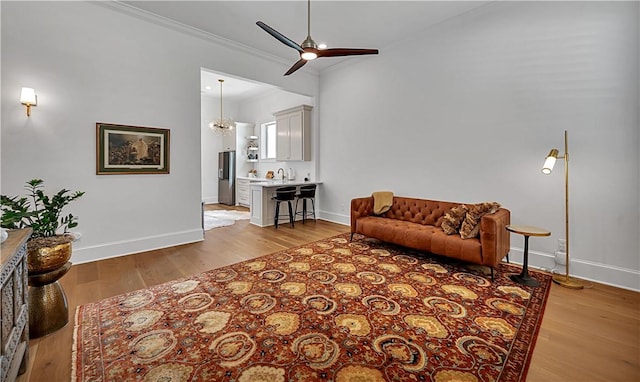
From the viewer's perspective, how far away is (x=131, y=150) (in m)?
3.94

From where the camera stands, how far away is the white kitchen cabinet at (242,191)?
8461 mm

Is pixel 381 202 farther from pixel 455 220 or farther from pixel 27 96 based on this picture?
pixel 27 96

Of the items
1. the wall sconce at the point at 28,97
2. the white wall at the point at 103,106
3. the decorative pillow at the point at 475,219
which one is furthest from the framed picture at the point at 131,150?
the decorative pillow at the point at 475,219

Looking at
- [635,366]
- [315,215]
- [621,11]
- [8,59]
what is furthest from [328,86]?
[635,366]

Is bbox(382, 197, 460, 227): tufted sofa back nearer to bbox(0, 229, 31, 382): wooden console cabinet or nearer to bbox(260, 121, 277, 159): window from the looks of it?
bbox(0, 229, 31, 382): wooden console cabinet

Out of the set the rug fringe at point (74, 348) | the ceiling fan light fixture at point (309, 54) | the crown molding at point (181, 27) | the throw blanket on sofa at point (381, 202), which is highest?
the crown molding at point (181, 27)

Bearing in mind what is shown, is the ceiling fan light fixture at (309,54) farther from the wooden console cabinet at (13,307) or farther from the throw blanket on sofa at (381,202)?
the wooden console cabinet at (13,307)

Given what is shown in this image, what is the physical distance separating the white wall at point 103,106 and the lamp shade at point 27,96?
161 mm

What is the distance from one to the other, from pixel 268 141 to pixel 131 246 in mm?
5432

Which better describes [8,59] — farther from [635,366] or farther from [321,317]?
[635,366]

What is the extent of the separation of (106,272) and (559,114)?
5771 mm

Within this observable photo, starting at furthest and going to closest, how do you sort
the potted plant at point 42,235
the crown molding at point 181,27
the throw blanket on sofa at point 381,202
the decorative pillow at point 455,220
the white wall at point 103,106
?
the throw blanket on sofa at point 381,202 < the crown molding at point 181,27 < the decorative pillow at point 455,220 < the white wall at point 103,106 < the potted plant at point 42,235

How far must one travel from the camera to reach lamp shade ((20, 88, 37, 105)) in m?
3.08

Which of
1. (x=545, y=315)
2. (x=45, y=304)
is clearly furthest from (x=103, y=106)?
(x=545, y=315)
